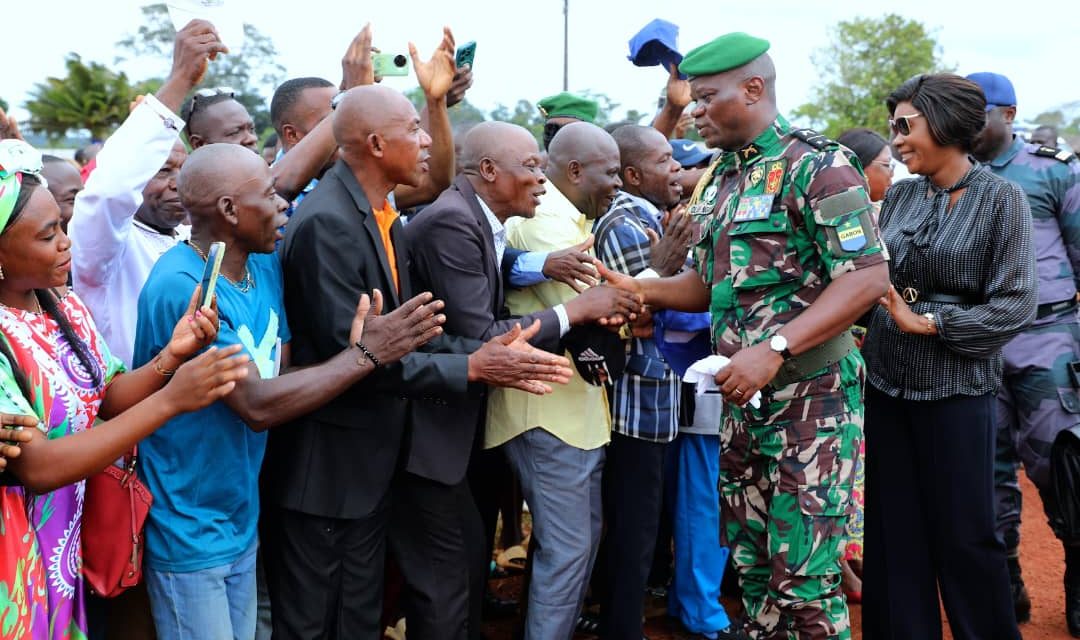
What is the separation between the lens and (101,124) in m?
A: 37.3

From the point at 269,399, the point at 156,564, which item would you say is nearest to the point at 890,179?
the point at 269,399

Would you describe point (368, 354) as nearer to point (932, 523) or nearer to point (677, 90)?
point (932, 523)

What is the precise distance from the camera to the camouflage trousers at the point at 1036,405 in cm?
456

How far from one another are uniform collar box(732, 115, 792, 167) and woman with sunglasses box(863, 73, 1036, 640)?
654 mm

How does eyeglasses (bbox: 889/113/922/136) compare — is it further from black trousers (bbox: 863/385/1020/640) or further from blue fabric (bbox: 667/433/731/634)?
blue fabric (bbox: 667/433/731/634)

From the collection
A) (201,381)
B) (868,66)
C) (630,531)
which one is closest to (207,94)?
(201,381)

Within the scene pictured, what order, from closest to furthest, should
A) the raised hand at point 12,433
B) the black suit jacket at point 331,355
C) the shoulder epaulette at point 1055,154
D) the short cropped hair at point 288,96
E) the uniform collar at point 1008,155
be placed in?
the raised hand at point 12,433 → the black suit jacket at point 331,355 → the short cropped hair at point 288,96 → the shoulder epaulette at point 1055,154 → the uniform collar at point 1008,155

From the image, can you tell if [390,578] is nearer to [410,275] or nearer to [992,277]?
[410,275]

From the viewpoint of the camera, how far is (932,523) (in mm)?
3807

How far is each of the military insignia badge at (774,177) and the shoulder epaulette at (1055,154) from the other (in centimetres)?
239

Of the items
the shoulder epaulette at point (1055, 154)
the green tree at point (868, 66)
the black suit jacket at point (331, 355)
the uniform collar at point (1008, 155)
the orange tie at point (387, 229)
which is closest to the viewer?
the black suit jacket at point (331, 355)

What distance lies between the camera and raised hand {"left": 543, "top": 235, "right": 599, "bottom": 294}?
3.62 metres

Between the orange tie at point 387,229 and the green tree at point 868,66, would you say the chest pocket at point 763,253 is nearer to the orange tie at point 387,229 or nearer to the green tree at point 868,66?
the orange tie at point 387,229

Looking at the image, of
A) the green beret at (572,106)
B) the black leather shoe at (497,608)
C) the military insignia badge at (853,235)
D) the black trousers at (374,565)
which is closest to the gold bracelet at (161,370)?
the black trousers at (374,565)
